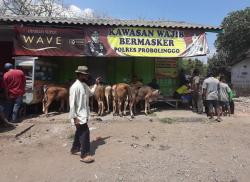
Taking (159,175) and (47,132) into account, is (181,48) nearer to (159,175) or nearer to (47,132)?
(47,132)

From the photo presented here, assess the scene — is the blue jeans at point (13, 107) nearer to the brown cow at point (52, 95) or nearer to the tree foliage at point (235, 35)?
the brown cow at point (52, 95)

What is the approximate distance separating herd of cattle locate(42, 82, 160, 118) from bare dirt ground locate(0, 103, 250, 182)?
62 centimetres

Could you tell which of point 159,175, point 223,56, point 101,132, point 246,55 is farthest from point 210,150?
point 223,56

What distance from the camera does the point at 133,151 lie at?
26.8 ft

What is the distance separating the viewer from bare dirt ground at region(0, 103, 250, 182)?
686cm

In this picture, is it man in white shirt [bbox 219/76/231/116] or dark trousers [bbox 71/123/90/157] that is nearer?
dark trousers [bbox 71/123/90/157]

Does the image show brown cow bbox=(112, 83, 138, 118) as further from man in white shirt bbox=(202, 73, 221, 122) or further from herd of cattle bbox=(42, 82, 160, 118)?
man in white shirt bbox=(202, 73, 221, 122)

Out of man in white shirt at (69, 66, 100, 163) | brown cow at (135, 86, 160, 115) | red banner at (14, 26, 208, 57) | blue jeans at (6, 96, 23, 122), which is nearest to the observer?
man in white shirt at (69, 66, 100, 163)

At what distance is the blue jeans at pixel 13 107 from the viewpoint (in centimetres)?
1089

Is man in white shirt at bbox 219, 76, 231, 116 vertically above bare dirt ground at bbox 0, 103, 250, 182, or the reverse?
man in white shirt at bbox 219, 76, 231, 116

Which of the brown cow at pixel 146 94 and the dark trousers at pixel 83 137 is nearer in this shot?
the dark trousers at pixel 83 137

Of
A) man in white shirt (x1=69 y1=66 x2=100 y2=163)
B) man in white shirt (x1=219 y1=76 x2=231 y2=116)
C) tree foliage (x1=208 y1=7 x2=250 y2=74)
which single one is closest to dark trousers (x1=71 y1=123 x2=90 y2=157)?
man in white shirt (x1=69 y1=66 x2=100 y2=163)

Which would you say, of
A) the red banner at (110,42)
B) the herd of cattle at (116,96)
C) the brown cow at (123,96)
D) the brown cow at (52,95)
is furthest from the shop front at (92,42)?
the brown cow at (123,96)

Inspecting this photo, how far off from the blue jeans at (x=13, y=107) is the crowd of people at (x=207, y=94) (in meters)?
5.75
